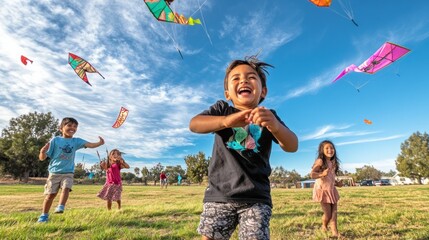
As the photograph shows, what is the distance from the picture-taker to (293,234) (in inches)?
196

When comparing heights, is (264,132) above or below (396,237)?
above

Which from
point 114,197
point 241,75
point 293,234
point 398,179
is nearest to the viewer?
point 241,75

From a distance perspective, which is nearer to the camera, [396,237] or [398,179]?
[396,237]

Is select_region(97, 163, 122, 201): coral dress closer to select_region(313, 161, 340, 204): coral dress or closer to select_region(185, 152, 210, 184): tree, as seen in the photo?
select_region(313, 161, 340, 204): coral dress

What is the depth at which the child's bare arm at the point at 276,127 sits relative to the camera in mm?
1651

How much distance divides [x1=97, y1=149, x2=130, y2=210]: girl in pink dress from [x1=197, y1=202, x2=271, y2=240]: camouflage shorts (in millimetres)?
6821

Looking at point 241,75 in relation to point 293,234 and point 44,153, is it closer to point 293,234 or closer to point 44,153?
point 293,234

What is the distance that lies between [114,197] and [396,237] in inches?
278

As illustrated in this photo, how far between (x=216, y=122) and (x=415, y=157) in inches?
Result: 3959

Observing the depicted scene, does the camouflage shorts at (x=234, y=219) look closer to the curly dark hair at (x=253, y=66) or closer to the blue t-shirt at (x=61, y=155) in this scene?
the curly dark hair at (x=253, y=66)

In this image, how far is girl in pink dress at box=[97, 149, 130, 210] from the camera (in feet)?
28.1

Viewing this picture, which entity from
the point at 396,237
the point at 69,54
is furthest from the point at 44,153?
the point at 69,54

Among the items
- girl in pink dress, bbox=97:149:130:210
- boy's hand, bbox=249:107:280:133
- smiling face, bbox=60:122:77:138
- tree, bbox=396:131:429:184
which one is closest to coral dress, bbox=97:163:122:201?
girl in pink dress, bbox=97:149:130:210

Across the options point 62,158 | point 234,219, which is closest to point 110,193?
point 62,158
